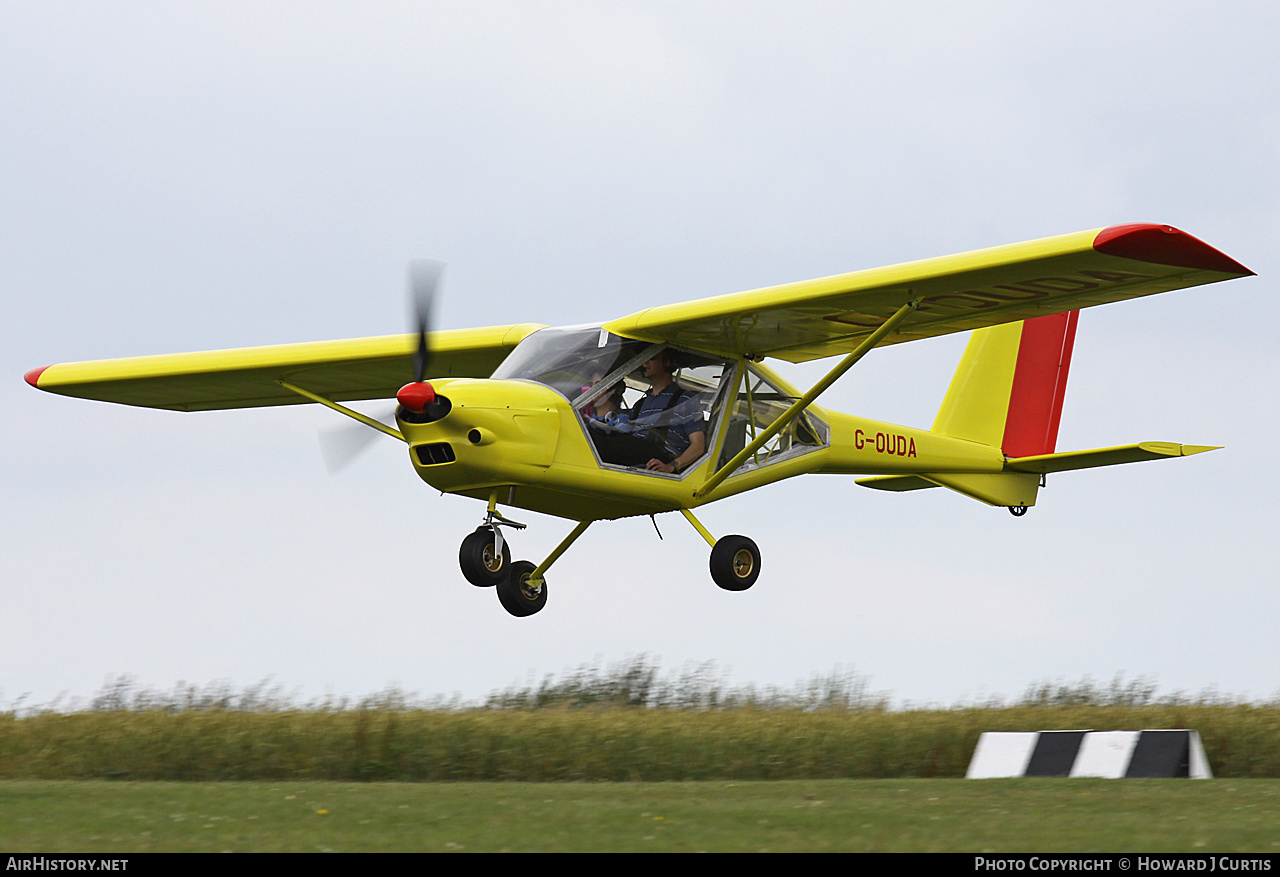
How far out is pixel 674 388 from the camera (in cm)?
1397

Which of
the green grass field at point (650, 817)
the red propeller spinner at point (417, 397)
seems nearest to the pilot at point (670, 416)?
the red propeller spinner at point (417, 397)

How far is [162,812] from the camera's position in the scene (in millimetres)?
8656

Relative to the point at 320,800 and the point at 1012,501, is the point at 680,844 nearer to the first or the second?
the point at 320,800

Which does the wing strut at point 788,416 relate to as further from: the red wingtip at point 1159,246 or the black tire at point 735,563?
the red wingtip at point 1159,246

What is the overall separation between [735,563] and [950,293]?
3.30m

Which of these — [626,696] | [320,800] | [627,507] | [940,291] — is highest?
[940,291]

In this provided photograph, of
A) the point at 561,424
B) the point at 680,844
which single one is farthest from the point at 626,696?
the point at 680,844

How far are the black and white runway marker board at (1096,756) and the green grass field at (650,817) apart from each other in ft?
1.87

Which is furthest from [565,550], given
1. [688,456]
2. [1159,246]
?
[1159,246]

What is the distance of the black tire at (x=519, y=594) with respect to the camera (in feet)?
46.4

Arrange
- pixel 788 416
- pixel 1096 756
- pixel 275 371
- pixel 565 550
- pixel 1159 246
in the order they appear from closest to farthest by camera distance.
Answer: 1. pixel 1096 756
2. pixel 1159 246
3. pixel 788 416
4. pixel 565 550
5. pixel 275 371

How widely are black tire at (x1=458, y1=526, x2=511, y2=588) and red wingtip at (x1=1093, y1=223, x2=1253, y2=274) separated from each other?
222 inches

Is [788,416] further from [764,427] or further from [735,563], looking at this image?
[735,563]
